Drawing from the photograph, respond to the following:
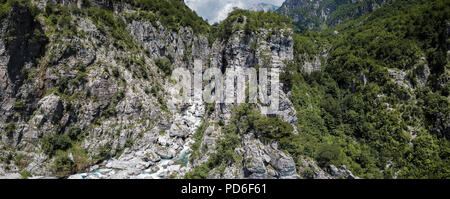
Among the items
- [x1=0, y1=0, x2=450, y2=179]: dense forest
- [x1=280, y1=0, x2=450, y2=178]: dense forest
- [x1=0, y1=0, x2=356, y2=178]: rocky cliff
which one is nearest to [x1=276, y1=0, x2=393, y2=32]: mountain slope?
[x1=0, y1=0, x2=450, y2=179]: dense forest

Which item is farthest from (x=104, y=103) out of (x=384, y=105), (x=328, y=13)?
(x=328, y=13)

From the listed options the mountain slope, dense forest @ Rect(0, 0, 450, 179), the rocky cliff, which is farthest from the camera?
the mountain slope

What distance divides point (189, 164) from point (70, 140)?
24045mm

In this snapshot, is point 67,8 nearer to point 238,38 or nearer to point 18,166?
point 18,166

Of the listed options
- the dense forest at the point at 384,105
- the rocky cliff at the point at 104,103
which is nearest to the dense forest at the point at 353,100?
the dense forest at the point at 384,105

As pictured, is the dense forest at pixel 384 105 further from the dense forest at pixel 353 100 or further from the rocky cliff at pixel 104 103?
the rocky cliff at pixel 104 103

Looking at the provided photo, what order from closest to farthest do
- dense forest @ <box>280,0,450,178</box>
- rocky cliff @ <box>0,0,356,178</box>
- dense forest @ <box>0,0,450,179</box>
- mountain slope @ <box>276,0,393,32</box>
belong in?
rocky cliff @ <box>0,0,356,178</box>
dense forest @ <box>0,0,450,179</box>
dense forest @ <box>280,0,450,178</box>
mountain slope @ <box>276,0,393,32</box>

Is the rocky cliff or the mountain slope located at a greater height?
the mountain slope

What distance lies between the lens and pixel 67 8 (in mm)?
50656

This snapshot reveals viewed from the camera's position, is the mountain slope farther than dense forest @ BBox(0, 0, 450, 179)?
Yes

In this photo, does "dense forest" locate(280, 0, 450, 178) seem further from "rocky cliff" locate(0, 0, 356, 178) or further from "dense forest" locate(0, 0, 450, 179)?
"rocky cliff" locate(0, 0, 356, 178)


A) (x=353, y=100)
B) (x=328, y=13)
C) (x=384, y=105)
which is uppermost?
(x=328, y=13)

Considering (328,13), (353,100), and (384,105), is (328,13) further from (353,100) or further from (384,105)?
(384,105)

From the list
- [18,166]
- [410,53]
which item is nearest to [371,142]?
[410,53]
